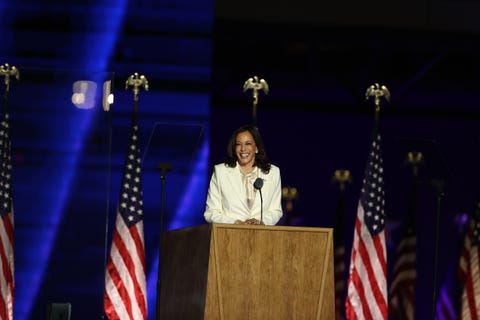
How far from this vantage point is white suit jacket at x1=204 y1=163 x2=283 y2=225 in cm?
690

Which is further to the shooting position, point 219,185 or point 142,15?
point 142,15

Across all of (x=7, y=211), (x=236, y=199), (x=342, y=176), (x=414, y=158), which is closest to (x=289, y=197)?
(x=342, y=176)

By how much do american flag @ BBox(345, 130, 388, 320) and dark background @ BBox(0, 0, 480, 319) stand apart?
0.89m

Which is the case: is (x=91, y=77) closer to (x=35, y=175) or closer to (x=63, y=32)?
(x=35, y=175)

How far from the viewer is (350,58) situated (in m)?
13.1

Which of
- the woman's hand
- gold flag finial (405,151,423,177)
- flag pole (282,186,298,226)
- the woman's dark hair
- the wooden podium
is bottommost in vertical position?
the wooden podium

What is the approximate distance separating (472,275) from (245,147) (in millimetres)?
3604

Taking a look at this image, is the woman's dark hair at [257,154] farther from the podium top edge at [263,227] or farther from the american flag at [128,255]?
the american flag at [128,255]

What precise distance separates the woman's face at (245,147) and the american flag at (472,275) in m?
3.43

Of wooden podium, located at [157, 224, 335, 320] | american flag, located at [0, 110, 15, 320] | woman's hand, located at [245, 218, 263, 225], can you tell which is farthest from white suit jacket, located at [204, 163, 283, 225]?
american flag, located at [0, 110, 15, 320]

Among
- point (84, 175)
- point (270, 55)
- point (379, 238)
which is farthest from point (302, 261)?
point (270, 55)

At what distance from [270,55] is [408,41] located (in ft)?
6.36

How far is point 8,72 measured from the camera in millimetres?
7867

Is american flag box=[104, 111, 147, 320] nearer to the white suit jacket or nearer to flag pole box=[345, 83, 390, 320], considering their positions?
the white suit jacket
